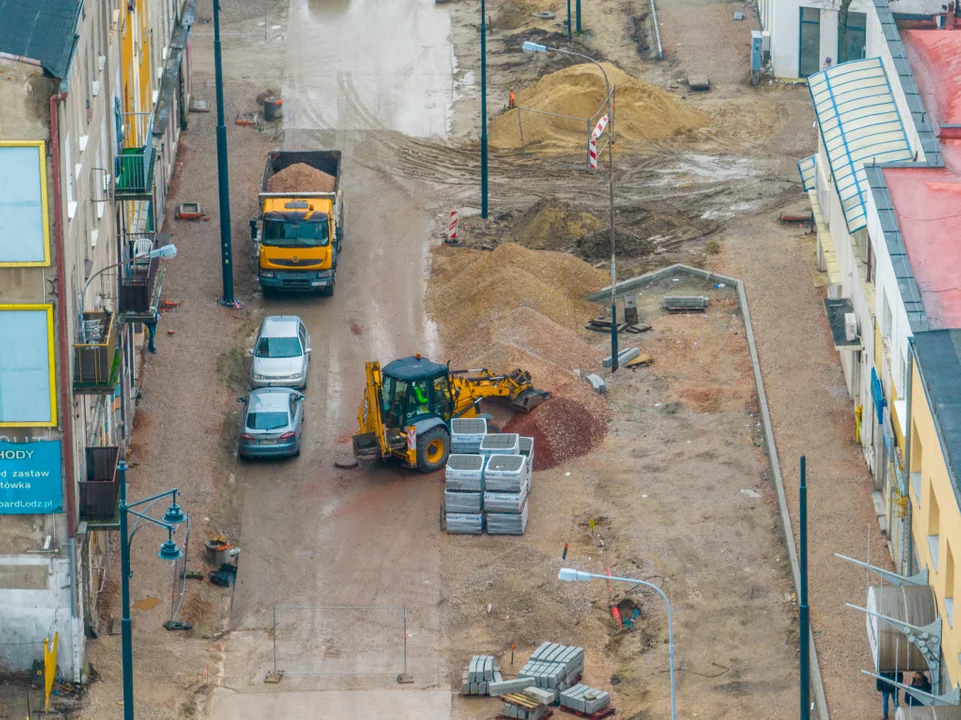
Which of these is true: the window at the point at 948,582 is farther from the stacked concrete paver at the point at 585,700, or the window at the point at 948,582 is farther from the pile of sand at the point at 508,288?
the pile of sand at the point at 508,288

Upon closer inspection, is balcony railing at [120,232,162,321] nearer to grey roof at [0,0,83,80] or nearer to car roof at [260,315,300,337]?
grey roof at [0,0,83,80]

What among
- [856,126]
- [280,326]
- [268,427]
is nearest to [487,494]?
[268,427]

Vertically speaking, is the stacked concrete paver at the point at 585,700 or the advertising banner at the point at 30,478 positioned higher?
the advertising banner at the point at 30,478

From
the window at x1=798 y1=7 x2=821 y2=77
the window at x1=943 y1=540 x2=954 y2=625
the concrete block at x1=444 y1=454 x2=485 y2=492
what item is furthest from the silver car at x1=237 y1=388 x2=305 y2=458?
the window at x1=798 y1=7 x2=821 y2=77

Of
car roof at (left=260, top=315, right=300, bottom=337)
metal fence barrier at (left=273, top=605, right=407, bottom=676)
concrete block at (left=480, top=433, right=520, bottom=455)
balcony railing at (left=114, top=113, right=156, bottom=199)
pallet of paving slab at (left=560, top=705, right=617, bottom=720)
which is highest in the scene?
balcony railing at (left=114, top=113, right=156, bottom=199)

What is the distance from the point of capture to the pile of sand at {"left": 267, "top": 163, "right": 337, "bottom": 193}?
212ft

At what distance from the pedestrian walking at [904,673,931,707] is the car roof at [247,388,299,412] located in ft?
61.2

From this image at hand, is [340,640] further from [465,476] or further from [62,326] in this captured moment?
[62,326]

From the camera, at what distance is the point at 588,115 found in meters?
74.9

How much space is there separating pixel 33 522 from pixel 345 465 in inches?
475

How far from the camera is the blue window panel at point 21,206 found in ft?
130

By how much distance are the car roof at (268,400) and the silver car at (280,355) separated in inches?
84.1

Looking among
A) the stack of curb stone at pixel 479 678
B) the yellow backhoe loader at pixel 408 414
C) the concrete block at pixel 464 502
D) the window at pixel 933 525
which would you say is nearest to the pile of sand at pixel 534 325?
the yellow backhoe loader at pixel 408 414

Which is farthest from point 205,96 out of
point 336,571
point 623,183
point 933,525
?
point 933,525
